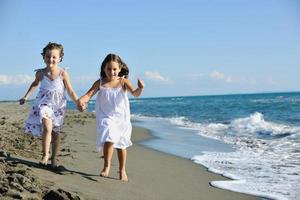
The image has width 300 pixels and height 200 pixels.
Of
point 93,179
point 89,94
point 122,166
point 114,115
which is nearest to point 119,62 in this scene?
point 89,94

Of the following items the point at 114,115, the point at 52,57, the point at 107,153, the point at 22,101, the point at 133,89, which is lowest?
the point at 107,153

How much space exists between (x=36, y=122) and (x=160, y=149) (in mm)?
4285

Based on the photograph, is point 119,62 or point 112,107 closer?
point 112,107

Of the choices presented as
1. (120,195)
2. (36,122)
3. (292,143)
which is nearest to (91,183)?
(120,195)

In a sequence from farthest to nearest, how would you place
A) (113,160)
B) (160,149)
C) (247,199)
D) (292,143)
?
(292,143) → (160,149) → (113,160) → (247,199)

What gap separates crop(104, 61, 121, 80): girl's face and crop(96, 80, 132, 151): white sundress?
153mm

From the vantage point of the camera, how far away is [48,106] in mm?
4707

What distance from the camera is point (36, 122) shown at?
463 cm

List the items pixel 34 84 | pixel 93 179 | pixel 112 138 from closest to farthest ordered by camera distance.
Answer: pixel 93 179 → pixel 112 138 → pixel 34 84

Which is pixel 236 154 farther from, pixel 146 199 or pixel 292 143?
pixel 146 199

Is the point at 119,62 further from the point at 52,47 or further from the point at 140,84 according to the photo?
the point at 52,47

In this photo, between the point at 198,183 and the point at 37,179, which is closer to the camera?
the point at 37,179

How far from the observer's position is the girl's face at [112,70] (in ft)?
15.5

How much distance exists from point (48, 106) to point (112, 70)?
2.75ft
